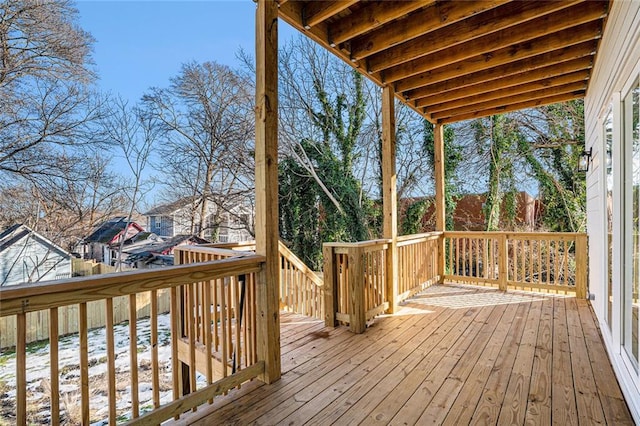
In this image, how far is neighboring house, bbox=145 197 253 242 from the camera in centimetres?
924

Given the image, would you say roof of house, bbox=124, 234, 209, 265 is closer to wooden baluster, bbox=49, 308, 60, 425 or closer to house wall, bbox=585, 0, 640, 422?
wooden baluster, bbox=49, 308, 60, 425

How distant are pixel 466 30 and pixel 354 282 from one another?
2694mm

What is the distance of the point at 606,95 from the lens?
8.71ft

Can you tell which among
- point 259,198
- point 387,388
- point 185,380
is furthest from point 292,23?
point 185,380

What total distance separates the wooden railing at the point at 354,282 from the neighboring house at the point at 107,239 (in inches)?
268

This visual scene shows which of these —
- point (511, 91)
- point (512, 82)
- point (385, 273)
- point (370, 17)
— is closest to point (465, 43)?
point (512, 82)

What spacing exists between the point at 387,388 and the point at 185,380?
8.47 feet

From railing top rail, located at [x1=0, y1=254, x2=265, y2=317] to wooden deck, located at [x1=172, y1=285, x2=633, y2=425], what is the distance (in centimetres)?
82

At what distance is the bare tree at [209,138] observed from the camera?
943 centimetres

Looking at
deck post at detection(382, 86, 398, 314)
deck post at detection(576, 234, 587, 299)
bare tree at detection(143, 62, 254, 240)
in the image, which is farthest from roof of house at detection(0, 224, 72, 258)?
deck post at detection(576, 234, 587, 299)

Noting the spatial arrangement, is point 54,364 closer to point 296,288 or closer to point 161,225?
point 296,288

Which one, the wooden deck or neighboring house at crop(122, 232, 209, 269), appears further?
neighboring house at crop(122, 232, 209, 269)

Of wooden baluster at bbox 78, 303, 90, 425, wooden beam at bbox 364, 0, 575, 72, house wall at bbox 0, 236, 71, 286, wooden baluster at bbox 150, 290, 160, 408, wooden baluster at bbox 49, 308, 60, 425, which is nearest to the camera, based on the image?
wooden baluster at bbox 49, 308, 60, 425

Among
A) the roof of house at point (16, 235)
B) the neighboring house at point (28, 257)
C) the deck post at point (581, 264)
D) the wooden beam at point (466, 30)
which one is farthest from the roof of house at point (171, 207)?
the deck post at point (581, 264)
